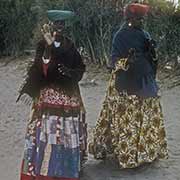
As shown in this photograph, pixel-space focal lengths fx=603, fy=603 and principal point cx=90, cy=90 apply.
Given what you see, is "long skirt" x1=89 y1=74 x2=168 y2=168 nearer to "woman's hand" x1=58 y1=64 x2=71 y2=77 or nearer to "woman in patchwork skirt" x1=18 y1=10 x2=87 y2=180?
"woman in patchwork skirt" x1=18 y1=10 x2=87 y2=180

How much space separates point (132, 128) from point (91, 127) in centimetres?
252

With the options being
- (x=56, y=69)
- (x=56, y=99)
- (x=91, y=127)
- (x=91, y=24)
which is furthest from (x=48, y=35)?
(x=91, y=24)

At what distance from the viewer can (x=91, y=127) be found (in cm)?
886

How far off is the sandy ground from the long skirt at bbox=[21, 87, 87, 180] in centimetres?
64

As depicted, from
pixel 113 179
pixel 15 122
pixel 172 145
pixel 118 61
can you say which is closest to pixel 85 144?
pixel 113 179

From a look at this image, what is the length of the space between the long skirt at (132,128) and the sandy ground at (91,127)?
16 cm

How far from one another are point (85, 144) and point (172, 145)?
1.86 meters

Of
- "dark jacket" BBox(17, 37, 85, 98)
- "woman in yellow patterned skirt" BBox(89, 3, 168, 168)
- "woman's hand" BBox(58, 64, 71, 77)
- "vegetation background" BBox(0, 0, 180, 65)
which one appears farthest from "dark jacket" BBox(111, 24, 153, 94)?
"vegetation background" BBox(0, 0, 180, 65)

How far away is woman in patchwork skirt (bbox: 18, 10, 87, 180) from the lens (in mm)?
5805

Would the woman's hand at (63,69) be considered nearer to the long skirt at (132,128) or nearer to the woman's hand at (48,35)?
the woman's hand at (48,35)

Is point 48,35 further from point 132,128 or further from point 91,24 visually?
point 91,24

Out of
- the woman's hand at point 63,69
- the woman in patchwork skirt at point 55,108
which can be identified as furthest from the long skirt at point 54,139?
the woman's hand at point 63,69

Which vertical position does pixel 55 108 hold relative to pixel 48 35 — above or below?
below

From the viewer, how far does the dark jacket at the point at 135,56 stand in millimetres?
6293
